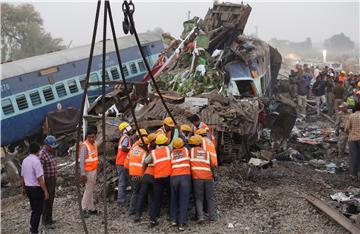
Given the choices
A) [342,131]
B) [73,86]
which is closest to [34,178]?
[342,131]

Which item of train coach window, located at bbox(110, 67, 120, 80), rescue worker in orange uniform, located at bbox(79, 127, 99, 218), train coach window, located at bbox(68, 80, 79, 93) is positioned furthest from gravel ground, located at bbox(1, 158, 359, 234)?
train coach window, located at bbox(110, 67, 120, 80)

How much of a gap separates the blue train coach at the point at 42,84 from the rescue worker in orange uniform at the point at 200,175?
1067 cm

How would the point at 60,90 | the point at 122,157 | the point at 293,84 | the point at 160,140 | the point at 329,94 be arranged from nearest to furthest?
the point at 160,140 → the point at 122,157 → the point at 60,90 → the point at 329,94 → the point at 293,84

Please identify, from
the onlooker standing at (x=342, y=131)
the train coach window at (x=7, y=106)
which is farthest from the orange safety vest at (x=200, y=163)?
the train coach window at (x=7, y=106)

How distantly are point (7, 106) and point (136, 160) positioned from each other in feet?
33.2

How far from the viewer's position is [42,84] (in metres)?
17.4

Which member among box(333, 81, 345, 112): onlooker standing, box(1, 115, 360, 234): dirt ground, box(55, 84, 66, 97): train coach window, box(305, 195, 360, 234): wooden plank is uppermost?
box(55, 84, 66, 97): train coach window

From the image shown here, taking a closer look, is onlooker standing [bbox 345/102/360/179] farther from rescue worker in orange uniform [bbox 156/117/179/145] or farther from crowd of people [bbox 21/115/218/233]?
rescue worker in orange uniform [bbox 156/117/179/145]

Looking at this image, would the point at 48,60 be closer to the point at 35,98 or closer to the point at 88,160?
the point at 35,98

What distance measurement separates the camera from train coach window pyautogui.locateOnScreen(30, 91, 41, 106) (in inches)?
673

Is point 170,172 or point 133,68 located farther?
point 133,68

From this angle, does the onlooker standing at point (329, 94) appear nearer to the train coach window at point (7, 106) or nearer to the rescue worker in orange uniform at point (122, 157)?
the rescue worker in orange uniform at point (122, 157)

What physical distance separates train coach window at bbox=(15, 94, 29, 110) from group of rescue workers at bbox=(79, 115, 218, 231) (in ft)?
31.3

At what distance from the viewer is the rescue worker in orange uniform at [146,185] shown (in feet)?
25.8
